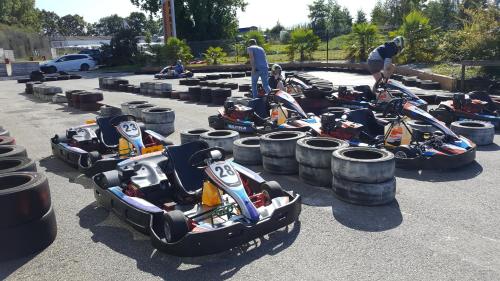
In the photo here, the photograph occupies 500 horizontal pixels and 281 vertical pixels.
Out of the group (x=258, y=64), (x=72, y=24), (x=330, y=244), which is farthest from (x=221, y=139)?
(x=72, y=24)

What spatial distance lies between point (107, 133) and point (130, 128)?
0.81m

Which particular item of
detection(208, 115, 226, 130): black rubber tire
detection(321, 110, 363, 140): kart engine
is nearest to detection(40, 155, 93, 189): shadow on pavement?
detection(208, 115, 226, 130): black rubber tire

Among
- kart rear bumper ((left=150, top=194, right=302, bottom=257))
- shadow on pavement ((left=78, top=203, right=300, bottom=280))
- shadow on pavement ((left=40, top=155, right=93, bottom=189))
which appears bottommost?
shadow on pavement ((left=78, top=203, right=300, bottom=280))

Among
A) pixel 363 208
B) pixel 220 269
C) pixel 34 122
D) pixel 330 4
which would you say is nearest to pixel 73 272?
pixel 220 269

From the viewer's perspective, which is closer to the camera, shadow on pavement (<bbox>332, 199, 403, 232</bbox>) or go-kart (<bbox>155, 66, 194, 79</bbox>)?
shadow on pavement (<bbox>332, 199, 403, 232</bbox>)

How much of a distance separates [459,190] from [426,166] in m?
0.73

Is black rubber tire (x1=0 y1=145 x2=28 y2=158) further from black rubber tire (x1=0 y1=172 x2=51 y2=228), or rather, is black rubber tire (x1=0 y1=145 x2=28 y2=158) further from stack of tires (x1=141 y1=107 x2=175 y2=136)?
stack of tires (x1=141 y1=107 x2=175 y2=136)

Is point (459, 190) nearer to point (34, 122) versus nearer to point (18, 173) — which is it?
point (18, 173)

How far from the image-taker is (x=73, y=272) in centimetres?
354

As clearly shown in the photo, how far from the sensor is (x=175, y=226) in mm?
3641

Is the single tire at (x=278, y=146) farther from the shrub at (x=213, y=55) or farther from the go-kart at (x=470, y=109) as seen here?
the shrub at (x=213, y=55)

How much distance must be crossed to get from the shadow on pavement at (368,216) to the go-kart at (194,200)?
58 cm

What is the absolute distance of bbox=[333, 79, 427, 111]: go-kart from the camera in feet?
29.3

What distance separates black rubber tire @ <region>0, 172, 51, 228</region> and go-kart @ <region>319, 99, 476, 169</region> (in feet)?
13.6
